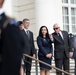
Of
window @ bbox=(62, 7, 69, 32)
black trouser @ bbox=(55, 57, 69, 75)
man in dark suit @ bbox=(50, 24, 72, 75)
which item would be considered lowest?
black trouser @ bbox=(55, 57, 69, 75)

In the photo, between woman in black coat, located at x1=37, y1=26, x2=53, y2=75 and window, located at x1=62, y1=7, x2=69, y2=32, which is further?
window, located at x1=62, y1=7, x2=69, y2=32

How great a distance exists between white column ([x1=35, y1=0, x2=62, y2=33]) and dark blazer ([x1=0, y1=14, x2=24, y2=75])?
1126cm

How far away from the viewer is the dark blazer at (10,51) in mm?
2320

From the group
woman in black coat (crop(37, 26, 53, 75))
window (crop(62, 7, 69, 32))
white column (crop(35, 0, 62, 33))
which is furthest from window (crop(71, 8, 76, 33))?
woman in black coat (crop(37, 26, 53, 75))

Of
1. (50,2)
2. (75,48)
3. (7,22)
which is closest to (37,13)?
(50,2)

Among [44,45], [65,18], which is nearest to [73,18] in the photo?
[65,18]

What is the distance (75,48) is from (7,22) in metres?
7.54

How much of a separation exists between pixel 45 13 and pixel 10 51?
1150cm

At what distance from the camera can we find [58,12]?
14836 mm

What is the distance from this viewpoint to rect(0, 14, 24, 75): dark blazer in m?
2.32

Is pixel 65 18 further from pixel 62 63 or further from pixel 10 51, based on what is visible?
pixel 10 51

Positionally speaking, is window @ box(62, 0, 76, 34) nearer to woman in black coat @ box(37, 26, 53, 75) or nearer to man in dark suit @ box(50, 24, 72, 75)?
man in dark suit @ box(50, 24, 72, 75)

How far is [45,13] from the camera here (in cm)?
1377

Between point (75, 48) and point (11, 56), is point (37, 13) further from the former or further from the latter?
point (11, 56)
